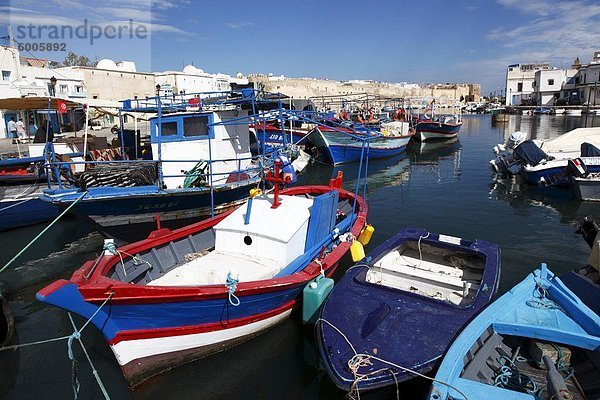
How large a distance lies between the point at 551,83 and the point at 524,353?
87.9 m

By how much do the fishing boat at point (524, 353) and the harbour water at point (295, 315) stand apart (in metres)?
0.73

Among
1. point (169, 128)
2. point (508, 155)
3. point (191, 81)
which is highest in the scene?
point (191, 81)

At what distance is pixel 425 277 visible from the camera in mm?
6883

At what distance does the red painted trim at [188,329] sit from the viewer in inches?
214

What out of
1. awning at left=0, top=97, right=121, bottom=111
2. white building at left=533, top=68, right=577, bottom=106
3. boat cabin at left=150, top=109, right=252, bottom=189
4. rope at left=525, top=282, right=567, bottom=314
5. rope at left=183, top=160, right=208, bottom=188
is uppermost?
white building at left=533, top=68, right=577, bottom=106

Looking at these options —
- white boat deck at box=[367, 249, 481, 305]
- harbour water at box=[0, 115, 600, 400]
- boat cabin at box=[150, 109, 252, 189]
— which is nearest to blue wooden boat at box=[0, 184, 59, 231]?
harbour water at box=[0, 115, 600, 400]

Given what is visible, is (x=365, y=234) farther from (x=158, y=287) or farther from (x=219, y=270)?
(x=158, y=287)

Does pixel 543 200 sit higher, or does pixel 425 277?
pixel 425 277

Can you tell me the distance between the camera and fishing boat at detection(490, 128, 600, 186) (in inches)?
641

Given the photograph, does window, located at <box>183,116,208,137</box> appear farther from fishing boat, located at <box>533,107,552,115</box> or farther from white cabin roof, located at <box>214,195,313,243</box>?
fishing boat, located at <box>533,107,552,115</box>

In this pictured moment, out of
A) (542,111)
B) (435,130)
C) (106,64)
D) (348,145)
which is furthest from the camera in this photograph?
(542,111)

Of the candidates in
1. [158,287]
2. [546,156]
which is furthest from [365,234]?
[546,156]

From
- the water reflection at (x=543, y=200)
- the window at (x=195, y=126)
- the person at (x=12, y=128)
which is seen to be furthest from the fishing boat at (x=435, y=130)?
the person at (x=12, y=128)

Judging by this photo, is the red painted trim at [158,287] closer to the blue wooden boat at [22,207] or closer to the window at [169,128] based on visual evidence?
the window at [169,128]
